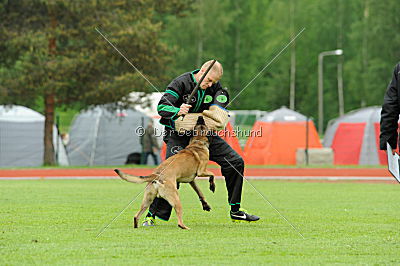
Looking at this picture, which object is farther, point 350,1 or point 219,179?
point 350,1

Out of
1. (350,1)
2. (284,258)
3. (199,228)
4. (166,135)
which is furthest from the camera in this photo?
(350,1)

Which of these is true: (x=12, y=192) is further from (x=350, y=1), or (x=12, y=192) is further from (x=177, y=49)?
(x=350, y=1)

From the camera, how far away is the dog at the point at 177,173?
9.05 meters

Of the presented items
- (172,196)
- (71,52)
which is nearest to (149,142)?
(71,52)

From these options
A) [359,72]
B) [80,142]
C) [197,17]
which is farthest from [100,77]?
[359,72]

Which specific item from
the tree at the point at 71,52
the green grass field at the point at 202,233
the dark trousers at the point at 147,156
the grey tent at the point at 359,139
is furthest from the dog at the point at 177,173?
the grey tent at the point at 359,139

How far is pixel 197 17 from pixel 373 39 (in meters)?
14.1

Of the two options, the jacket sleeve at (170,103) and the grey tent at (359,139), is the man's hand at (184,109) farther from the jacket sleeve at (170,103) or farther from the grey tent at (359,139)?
the grey tent at (359,139)

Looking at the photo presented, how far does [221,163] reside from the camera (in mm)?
10047

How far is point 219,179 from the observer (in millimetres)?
23172

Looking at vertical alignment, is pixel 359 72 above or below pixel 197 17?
below

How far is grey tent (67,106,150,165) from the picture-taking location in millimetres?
32875

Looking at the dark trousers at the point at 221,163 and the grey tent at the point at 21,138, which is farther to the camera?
the grey tent at the point at 21,138

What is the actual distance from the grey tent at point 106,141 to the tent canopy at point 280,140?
15.3 ft
